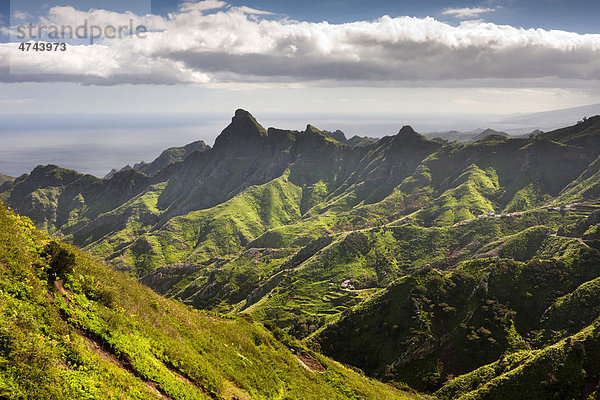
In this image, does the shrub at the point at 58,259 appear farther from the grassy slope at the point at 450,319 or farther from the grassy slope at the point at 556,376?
the grassy slope at the point at 450,319

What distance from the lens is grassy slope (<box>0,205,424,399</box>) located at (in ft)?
48.0

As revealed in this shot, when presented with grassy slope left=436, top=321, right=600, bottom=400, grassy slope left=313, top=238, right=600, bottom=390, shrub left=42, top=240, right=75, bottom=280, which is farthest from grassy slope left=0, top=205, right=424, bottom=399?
grassy slope left=313, top=238, right=600, bottom=390

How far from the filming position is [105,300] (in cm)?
2339

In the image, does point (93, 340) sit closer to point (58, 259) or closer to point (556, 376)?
point (58, 259)

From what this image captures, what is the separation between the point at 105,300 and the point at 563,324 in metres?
110

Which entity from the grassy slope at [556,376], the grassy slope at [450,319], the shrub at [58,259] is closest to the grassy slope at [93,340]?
the shrub at [58,259]

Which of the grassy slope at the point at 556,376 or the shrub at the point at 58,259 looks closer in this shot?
the shrub at the point at 58,259

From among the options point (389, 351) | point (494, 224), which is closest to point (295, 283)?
point (389, 351)

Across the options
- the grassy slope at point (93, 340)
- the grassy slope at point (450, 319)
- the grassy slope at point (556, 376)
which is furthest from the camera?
the grassy slope at point (450, 319)

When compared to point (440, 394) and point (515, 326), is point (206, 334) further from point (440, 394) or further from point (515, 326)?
point (515, 326)

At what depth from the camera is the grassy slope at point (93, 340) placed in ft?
48.0

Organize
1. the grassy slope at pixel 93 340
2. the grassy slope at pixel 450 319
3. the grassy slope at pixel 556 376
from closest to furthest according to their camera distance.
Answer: the grassy slope at pixel 93 340 < the grassy slope at pixel 556 376 < the grassy slope at pixel 450 319

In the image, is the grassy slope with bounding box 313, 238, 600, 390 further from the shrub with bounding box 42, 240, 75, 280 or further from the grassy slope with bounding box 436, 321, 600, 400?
the shrub with bounding box 42, 240, 75, 280

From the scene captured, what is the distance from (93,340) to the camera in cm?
1969
